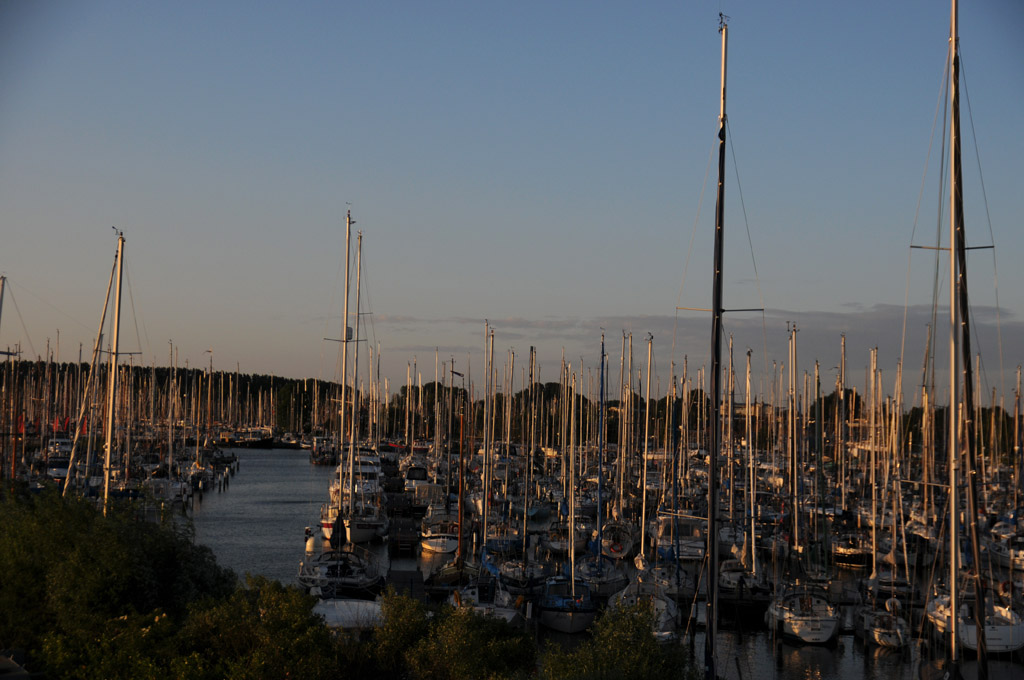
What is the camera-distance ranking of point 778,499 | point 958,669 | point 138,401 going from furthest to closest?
point 138,401
point 778,499
point 958,669

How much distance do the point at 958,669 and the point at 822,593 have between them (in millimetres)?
17937

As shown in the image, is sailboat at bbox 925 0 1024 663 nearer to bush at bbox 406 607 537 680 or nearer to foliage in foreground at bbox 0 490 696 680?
foliage in foreground at bbox 0 490 696 680

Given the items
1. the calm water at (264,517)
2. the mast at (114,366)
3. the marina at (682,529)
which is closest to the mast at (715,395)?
the marina at (682,529)

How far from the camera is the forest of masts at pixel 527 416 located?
184ft

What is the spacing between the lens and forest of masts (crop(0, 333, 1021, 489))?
56.1 metres

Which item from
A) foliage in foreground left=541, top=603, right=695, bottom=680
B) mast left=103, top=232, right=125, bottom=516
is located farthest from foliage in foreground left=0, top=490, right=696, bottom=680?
mast left=103, top=232, right=125, bottom=516

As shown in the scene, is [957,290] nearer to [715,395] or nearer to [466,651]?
[715,395]

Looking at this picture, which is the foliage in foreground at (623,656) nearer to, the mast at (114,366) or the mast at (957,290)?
the mast at (957,290)

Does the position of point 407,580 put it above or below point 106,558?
below

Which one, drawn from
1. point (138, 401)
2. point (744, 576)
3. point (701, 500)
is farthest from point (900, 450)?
point (138, 401)

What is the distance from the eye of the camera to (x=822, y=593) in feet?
113

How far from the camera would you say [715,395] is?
56.4 feet

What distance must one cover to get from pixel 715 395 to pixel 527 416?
72.7 m

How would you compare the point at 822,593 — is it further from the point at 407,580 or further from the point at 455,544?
the point at 455,544
